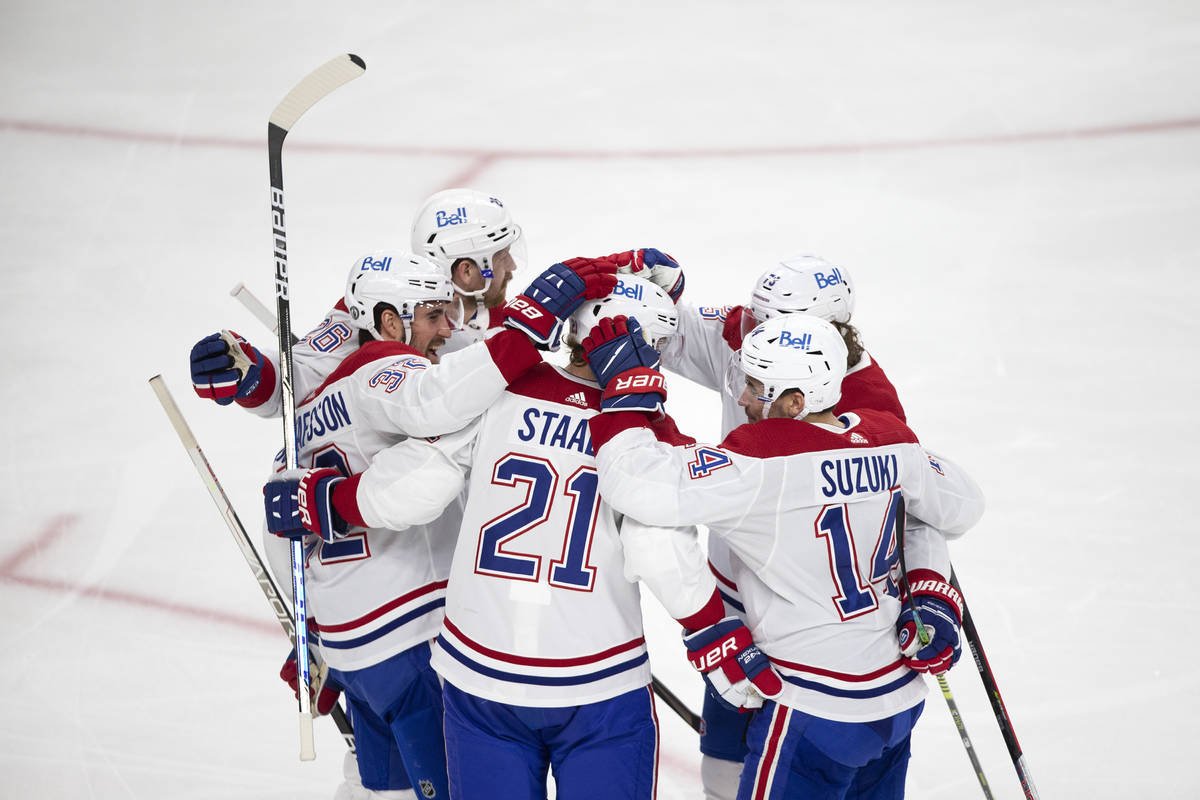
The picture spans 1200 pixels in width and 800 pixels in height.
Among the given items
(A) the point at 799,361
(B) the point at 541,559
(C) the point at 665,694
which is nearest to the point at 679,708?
(C) the point at 665,694

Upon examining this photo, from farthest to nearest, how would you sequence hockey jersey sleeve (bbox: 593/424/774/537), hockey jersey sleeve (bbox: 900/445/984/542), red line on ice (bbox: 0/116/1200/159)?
A: red line on ice (bbox: 0/116/1200/159) < hockey jersey sleeve (bbox: 900/445/984/542) < hockey jersey sleeve (bbox: 593/424/774/537)

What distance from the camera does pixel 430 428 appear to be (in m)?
2.41

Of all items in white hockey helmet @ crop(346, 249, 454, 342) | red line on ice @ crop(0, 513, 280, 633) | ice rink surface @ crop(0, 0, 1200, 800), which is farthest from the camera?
red line on ice @ crop(0, 513, 280, 633)

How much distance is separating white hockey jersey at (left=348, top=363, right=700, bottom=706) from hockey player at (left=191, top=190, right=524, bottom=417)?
2.25 feet

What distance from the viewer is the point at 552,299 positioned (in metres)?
2.38

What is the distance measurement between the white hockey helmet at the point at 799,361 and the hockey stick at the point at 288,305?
110 centimetres

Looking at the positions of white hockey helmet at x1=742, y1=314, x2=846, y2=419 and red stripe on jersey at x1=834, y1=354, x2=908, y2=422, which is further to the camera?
red stripe on jersey at x1=834, y1=354, x2=908, y2=422

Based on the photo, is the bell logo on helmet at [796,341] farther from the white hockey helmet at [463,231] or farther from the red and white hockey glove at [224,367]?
the red and white hockey glove at [224,367]

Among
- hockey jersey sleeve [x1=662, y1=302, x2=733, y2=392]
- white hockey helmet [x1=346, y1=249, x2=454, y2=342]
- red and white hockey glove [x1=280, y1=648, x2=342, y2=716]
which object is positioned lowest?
red and white hockey glove [x1=280, y1=648, x2=342, y2=716]

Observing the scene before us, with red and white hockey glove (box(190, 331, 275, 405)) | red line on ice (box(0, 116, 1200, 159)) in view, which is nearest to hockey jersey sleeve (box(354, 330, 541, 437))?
red and white hockey glove (box(190, 331, 275, 405))

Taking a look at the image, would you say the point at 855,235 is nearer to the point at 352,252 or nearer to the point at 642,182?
the point at 642,182

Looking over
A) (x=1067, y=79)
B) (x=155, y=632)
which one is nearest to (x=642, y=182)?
(x=1067, y=79)

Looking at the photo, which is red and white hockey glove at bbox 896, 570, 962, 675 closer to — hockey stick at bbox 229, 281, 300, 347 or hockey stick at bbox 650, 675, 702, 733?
hockey stick at bbox 650, 675, 702, 733

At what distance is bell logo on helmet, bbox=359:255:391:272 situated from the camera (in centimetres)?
286
